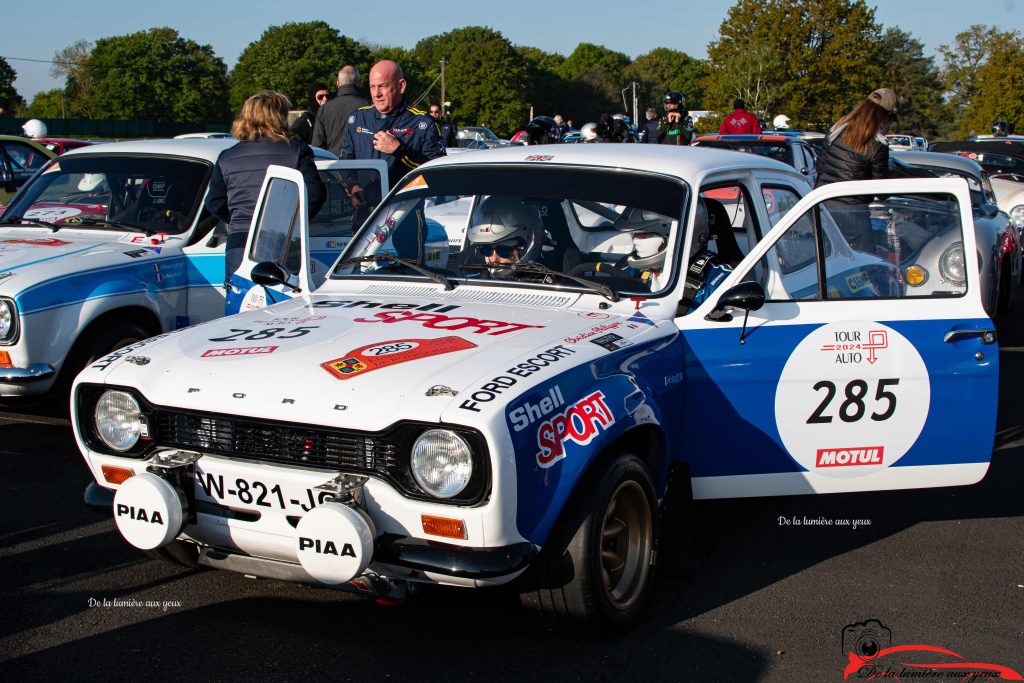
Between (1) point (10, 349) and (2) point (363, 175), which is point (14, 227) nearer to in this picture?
(1) point (10, 349)

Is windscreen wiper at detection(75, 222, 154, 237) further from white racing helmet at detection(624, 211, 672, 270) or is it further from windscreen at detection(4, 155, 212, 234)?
white racing helmet at detection(624, 211, 672, 270)

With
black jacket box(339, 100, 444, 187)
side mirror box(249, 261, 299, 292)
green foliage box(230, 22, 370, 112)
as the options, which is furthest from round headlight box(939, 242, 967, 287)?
green foliage box(230, 22, 370, 112)

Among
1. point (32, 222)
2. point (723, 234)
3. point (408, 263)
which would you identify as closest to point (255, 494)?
point (408, 263)

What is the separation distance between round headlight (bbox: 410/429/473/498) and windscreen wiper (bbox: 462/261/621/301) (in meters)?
1.39

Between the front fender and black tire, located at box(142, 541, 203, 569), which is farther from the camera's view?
black tire, located at box(142, 541, 203, 569)

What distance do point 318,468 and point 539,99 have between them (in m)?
127

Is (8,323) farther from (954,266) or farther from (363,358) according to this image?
(954,266)

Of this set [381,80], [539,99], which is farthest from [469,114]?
[381,80]

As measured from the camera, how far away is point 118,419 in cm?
373

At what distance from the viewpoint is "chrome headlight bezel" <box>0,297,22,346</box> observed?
593 cm

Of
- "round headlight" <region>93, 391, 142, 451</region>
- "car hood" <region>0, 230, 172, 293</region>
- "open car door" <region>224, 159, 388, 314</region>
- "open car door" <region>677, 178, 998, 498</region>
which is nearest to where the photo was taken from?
"round headlight" <region>93, 391, 142, 451</region>

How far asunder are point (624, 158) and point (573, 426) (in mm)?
1917

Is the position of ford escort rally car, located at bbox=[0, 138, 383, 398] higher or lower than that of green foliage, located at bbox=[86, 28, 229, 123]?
lower

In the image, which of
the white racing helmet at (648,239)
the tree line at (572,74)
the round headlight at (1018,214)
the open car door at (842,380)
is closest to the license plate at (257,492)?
the open car door at (842,380)
